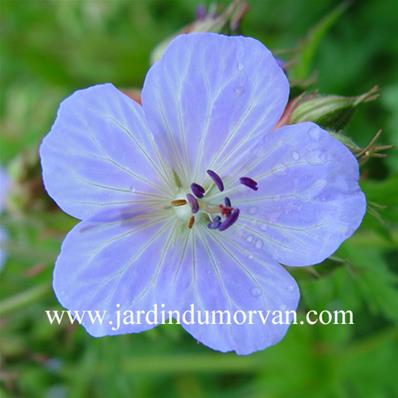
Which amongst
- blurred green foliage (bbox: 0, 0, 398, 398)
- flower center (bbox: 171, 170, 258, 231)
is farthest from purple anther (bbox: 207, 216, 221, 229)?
blurred green foliage (bbox: 0, 0, 398, 398)

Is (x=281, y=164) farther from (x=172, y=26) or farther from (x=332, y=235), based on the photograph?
(x=172, y=26)

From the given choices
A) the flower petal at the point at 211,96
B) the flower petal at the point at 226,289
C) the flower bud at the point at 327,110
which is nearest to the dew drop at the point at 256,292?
the flower petal at the point at 226,289

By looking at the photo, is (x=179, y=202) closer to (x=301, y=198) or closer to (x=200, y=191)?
(x=200, y=191)

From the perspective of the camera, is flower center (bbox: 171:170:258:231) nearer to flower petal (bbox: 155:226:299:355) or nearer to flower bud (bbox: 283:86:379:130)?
flower petal (bbox: 155:226:299:355)

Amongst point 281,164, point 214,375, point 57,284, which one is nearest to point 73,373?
point 214,375

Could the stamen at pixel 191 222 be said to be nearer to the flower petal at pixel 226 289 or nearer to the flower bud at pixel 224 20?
the flower petal at pixel 226 289
